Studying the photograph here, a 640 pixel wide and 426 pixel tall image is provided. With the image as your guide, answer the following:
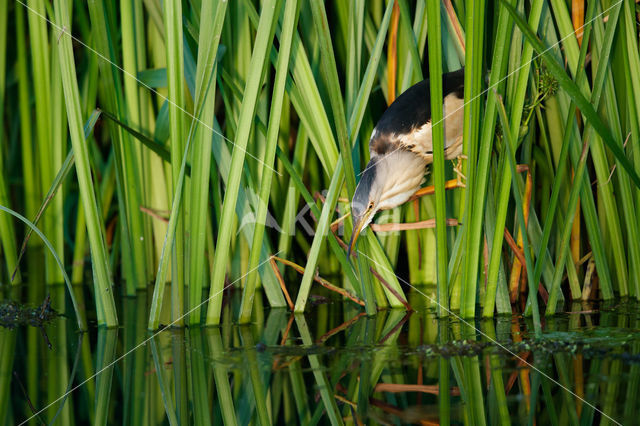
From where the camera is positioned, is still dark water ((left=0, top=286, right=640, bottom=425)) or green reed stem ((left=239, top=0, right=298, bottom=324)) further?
green reed stem ((left=239, top=0, right=298, bottom=324))

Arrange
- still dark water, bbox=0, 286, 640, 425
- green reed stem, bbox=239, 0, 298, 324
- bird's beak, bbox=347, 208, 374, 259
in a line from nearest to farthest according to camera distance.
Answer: still dark water, bbox=0, 286, 640, 425, green reed stem, bbox=239, 0, 298, 324, bird's beak, bbox=347, 208, 374, 259

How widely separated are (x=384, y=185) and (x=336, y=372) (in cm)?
70

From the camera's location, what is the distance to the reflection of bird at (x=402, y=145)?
71.3 inches

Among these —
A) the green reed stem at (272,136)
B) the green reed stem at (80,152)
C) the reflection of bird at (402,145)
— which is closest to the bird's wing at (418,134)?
the reflection of bird at (402,145)

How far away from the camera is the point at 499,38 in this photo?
1.51 metres

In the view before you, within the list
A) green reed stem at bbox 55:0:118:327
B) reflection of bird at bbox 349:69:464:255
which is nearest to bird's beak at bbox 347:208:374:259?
reflection of bird at bbox 349:69:464:255

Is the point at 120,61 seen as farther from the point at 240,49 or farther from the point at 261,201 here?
the point at 261,201

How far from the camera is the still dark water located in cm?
113

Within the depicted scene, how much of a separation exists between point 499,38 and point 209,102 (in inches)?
26.9

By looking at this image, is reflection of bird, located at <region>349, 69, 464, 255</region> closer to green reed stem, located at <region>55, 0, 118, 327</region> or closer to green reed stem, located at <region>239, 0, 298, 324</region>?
green reed stem, located at <region>239, 0, 298, 324</region>

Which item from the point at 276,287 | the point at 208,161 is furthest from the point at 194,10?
the point at 276,287

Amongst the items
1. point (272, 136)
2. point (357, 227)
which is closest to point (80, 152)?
point (272, 136)

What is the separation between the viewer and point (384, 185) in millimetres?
1900

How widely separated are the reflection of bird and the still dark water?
32cm
